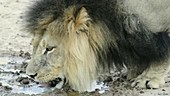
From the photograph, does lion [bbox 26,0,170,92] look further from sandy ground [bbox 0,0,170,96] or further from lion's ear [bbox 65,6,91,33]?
→ sandy ground [bbox 0,0,170,96]

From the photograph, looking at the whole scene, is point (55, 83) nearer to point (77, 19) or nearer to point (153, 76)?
point (77, 19)

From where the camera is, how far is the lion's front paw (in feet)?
17.1

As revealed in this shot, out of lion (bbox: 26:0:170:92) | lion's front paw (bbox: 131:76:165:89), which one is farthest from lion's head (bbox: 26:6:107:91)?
lion's front paw (bbox: 131:76:165:89)

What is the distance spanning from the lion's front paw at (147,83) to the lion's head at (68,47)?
0.65 meters

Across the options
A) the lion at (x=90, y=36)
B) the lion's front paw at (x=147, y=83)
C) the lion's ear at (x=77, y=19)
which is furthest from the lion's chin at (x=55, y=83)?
the lion's front paw at (x=147, y=83)

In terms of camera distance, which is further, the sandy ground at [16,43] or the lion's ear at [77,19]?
the sandy ground at [16,43]

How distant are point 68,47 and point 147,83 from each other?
101 cm

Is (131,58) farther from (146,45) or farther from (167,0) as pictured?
(167,0)

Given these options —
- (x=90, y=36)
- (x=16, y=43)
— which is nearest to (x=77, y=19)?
(x=90, y=36)

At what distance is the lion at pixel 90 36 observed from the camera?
474 cm

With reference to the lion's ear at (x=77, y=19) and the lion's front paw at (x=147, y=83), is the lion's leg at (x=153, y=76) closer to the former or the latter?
the lion's front paw at (x=147, y=83)

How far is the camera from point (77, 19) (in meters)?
4.72

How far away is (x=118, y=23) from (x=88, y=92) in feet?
2.50

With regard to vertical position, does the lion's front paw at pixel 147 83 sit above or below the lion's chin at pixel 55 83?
below
